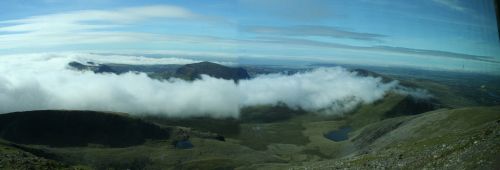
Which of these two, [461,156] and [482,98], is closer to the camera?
[461,156]

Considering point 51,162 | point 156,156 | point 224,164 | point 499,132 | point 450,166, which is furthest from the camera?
point 156,156

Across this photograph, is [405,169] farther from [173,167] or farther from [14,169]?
[173,167]

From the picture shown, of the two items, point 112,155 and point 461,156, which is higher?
point 461,156

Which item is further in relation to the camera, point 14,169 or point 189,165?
point 189,165

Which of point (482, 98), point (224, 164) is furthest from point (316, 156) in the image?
point (482, 98)

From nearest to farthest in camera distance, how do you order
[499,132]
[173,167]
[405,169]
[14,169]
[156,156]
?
[499,132] < [405,169] < [14,169] < [173,167] < [156,156]

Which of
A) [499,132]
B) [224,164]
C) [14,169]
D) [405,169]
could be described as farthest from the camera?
[224,164]

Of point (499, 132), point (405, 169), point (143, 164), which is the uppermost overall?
point (499, 132)

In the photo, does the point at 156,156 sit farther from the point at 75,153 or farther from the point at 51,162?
the point at 51,162

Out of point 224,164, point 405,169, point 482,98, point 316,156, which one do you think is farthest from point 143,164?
point 405,169
